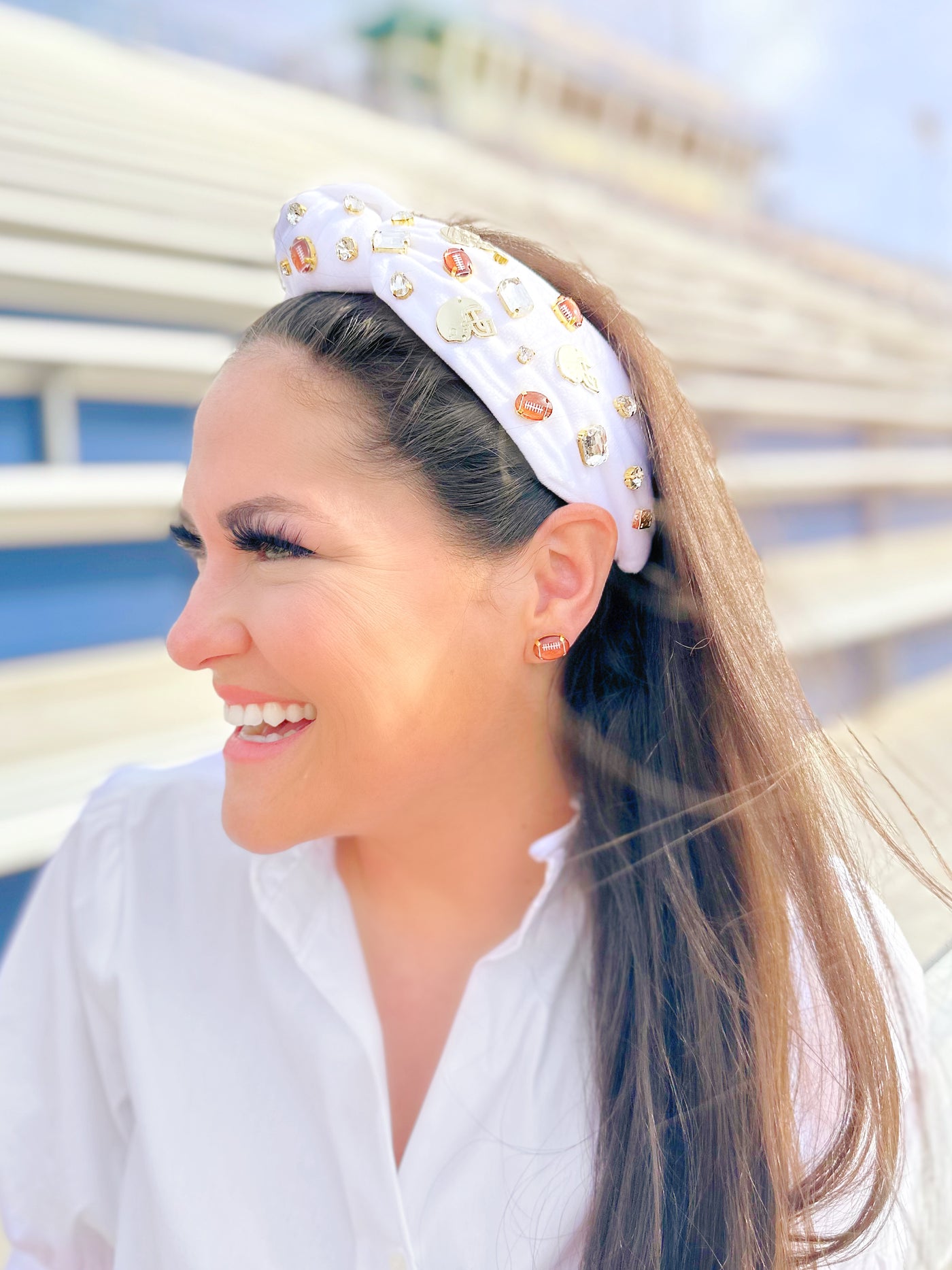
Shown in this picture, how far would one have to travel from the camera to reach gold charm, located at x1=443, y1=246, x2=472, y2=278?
0.70 metres

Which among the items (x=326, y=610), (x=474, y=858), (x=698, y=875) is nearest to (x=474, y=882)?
(x=474, y=858)

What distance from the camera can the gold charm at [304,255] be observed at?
0.75 metres

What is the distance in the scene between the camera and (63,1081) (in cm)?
80

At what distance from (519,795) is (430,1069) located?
0.24m

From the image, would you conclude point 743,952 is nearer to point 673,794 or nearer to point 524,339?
point 673,794

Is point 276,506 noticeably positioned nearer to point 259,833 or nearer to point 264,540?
point 264,540

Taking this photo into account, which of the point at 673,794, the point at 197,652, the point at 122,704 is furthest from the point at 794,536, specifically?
the point at 197,652

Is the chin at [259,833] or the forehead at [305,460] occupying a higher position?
the forehead at [305,460]

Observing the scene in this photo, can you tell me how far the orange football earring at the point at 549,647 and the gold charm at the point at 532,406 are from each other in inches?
6.7

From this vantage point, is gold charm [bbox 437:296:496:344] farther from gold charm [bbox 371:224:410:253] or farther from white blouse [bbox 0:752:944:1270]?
white blouse [bbox 0:752:944:1270]

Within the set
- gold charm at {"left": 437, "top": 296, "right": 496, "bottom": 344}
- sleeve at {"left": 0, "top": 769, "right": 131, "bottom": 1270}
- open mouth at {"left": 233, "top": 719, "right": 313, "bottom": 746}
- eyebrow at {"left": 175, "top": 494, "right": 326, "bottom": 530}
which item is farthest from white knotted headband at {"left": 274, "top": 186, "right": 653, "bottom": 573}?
sleeve at {"left": 0, "top": 769, "right": 131, "bottom": 1270}

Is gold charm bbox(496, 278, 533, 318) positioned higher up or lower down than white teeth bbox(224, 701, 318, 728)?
higher up

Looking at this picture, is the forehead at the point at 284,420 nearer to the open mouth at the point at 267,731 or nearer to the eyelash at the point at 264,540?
the eyelash at the point at 264,540

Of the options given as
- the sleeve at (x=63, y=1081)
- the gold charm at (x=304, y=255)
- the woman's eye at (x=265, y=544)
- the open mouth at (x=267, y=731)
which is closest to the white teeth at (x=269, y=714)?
the open mouth at (x=267, y=731)
